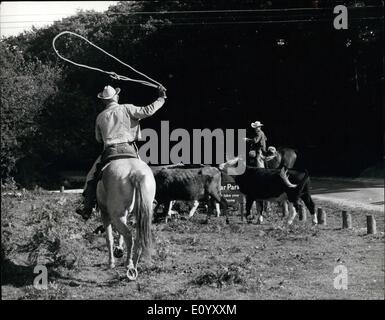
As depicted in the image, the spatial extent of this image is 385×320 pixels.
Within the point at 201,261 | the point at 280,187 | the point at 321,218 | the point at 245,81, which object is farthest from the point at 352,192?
the point at 201,261

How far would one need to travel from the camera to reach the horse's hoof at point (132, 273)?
9.37 metres

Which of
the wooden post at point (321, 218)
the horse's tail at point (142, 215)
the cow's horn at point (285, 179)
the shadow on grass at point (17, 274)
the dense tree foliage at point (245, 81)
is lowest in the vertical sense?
the shadow on grass at point (17, 274)

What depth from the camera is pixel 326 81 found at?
102ft

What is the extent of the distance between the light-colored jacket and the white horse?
0.45 m

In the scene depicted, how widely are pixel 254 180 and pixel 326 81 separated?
1635cm

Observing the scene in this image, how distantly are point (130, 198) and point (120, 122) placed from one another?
1.32m

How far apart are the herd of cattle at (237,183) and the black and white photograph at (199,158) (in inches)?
2.0

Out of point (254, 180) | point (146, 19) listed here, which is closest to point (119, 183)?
point (254, 180)

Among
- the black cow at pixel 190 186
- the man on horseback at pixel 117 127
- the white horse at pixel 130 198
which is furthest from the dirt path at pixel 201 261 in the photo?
the man on horseback at pixel 117 127

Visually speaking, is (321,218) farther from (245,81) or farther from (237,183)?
(245,81)

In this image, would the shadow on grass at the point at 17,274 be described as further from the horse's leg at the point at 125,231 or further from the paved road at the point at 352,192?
the paved road at the point at 352,192

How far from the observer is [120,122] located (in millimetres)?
10016

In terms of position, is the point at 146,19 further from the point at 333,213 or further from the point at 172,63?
the point at 333,213

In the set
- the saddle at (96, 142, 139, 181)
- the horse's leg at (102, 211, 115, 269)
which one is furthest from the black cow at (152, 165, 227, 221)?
the saddle at (96, 142, 139, 181)
